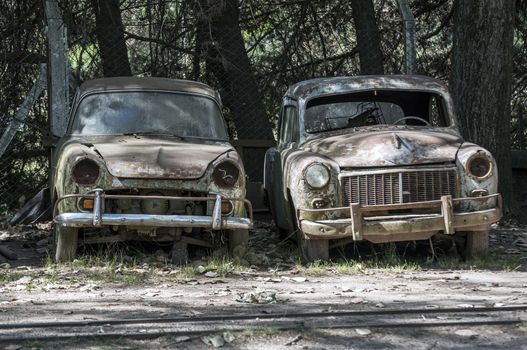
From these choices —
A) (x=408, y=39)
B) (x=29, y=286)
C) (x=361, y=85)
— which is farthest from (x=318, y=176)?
(x=408, y=39)

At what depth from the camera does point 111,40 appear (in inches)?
484

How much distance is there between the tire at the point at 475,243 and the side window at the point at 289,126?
207 cm

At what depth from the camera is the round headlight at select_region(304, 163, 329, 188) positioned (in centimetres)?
805

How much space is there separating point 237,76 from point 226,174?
4.89 m

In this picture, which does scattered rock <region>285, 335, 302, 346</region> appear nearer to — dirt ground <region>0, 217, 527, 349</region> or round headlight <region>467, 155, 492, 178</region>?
dirt ground <region>0, 217, 527, 349</region>

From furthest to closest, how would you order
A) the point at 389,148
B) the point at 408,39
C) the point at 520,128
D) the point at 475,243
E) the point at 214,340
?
the point at 520,128
the point at 408,39
the point at 475,243
the point at 389,148
the point at 214,340

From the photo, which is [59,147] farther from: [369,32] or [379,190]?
Result: [369,32]

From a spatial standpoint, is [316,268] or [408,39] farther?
[408,39]

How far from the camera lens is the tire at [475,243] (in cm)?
840

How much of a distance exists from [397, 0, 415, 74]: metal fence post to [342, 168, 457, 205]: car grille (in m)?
3.51

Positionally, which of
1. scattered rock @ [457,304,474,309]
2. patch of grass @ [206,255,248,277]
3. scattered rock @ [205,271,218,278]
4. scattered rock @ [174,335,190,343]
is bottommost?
scattered rock @ [174,335,190,343]

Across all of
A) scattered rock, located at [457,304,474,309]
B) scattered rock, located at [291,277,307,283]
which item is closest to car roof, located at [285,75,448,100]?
scattered rock, located at [291,277,307,283]

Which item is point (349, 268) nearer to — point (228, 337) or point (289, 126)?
point (289, 126)

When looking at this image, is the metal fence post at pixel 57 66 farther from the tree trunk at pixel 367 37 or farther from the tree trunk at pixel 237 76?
the tree trunk at pixel 367 37
